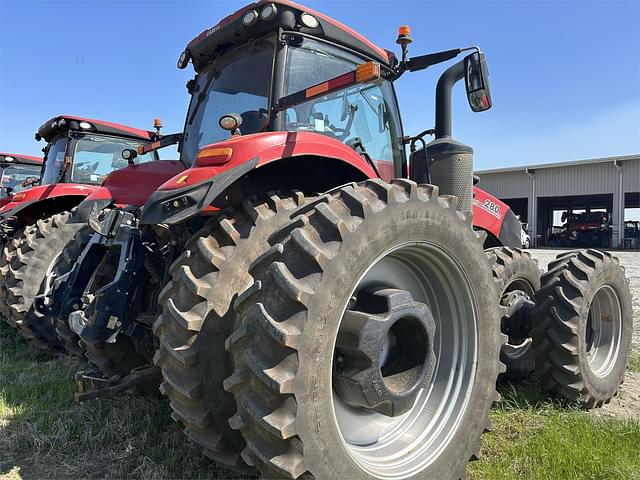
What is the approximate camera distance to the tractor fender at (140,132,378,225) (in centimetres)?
209

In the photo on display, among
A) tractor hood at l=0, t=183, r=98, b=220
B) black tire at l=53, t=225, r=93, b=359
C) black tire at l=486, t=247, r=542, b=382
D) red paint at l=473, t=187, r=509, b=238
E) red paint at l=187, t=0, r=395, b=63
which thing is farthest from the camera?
tractor hood at l=0, t=183, r=98, b=220

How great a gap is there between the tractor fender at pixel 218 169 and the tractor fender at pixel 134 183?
1482 mm

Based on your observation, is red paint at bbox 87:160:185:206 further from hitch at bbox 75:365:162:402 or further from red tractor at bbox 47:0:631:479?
hitch at bbox 75:365:162:402

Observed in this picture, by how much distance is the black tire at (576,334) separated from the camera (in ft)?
10.7

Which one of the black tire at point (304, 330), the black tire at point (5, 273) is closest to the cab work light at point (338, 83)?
the black tire at point (304, 330)

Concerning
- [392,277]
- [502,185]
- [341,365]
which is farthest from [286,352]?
[502,185]

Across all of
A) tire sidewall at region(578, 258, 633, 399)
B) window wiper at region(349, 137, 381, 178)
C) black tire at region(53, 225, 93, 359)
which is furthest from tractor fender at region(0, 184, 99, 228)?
tire sidewall at region(578, 258, 633, 399)

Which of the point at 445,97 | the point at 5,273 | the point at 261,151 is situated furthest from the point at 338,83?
the point at 5,273

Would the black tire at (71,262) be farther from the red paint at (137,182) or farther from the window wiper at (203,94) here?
the window wiper at (203,94)

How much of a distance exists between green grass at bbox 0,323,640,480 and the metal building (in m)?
26.3

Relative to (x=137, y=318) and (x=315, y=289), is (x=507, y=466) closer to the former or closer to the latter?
(x=315, y=289)

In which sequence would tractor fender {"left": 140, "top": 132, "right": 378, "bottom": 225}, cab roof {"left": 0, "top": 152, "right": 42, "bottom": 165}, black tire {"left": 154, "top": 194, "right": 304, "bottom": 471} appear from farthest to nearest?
cab roof {"left": 0, "top": 152, "right": 42, "bottom": 165}, tractor fender {"left": 140, "top": 132, "right": 378, "bottom": 225}, black tire {"left": 154, "top": 194, "right": 304, "bottom": 471}

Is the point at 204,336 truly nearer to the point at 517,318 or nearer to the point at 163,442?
the point at 163,442

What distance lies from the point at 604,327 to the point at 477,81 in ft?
7.50
